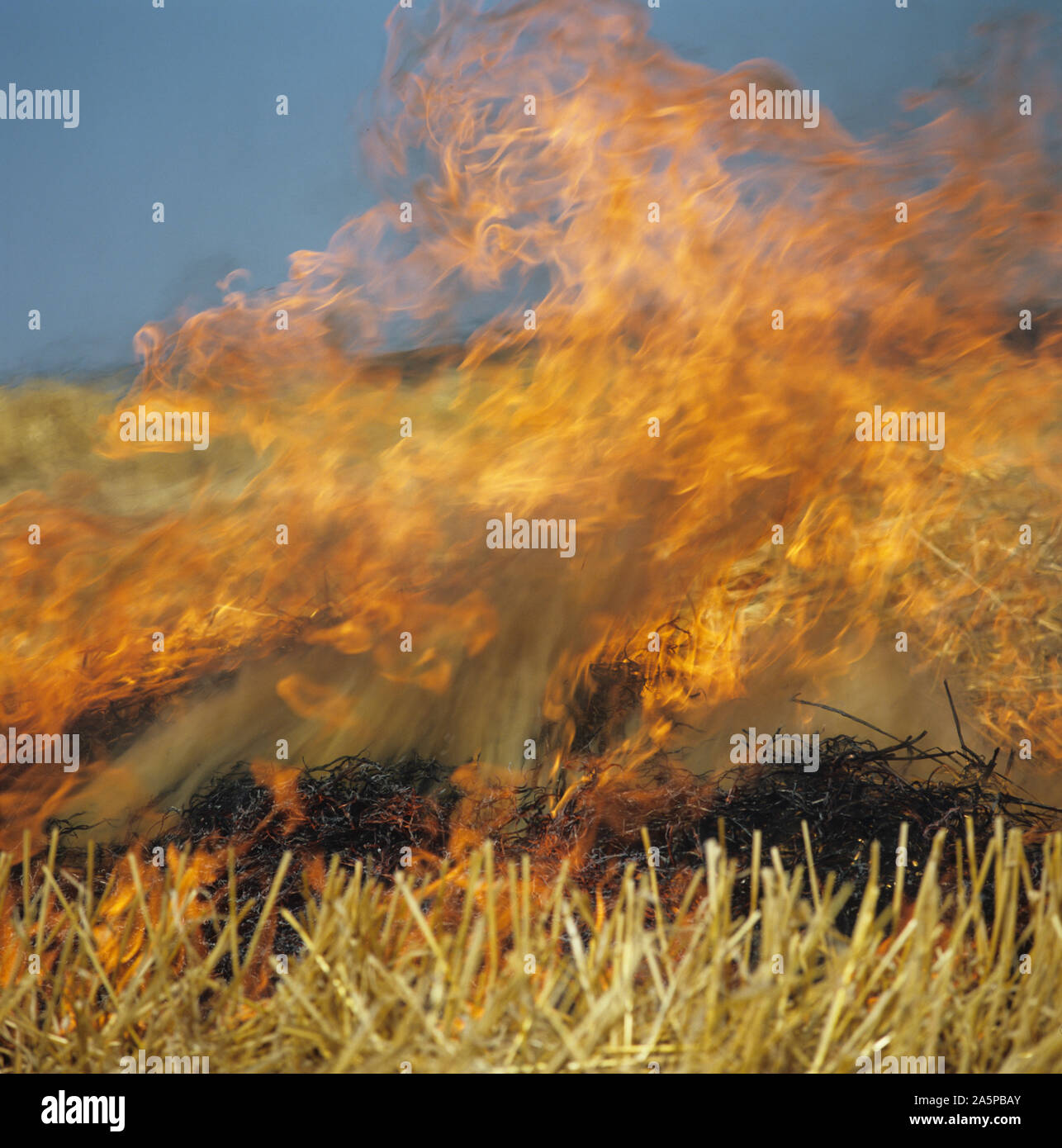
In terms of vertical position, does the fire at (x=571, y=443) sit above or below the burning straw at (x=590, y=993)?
above

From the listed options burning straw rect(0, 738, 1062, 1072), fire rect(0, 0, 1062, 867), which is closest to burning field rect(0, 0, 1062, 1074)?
fire rect(0, 0, 1062, 867)

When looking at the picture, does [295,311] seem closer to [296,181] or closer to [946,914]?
[296,181]

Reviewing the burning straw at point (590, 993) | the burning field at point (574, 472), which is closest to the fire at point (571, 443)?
the burning field at point (574, 472)

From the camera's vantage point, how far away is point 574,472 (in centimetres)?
261

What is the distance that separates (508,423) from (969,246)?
125cm

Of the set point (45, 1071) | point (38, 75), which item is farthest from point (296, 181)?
point (45, 1071)

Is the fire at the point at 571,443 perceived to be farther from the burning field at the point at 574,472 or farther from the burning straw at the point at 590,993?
the burning straw at the point at 590,993

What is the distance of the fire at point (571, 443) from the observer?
254 centimetres

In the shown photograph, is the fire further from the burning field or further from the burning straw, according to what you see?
the burning straw

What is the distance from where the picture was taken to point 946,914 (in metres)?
2.16

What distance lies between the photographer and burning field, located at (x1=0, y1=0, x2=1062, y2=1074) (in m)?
2.50

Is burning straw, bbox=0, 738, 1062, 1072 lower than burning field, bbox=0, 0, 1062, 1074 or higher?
lower

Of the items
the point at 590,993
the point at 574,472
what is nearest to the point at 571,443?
the point at 574,472

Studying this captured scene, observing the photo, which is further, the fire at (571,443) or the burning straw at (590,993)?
the fire at (571,443)
